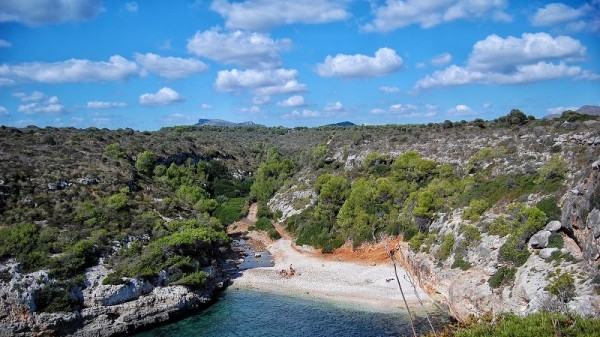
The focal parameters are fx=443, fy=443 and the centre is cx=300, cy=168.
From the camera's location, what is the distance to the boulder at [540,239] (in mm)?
29642


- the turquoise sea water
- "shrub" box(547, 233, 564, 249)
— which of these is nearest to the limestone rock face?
the turquoise sea water

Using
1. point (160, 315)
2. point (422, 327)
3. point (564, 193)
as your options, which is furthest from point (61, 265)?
point (564, 193)

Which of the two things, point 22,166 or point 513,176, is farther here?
point 22,166

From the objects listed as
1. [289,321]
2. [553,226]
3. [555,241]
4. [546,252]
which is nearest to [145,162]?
[289,321]

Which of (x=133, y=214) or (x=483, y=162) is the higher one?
(x=483, y=162)

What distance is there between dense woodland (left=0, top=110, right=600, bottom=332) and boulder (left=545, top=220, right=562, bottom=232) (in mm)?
777

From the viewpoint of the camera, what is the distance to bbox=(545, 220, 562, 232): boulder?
29.8 metres

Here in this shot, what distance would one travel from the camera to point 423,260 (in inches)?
1556

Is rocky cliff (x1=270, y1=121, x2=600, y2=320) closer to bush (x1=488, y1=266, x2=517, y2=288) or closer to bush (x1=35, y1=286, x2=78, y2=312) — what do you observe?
bush (x1=488, y1=266, x2=517, y2=288)

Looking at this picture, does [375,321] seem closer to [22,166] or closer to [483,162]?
[483,162]

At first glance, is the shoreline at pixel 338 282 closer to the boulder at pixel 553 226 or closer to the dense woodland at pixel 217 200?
the dense woodland at pixel 217 200

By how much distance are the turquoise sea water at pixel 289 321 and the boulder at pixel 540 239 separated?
313 inches

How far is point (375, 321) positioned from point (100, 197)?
33.7 metres

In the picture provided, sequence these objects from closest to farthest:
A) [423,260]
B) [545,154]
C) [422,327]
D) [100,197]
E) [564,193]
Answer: [422,327] → [564,193] → [423,260] → [545,154] → [100,197]
